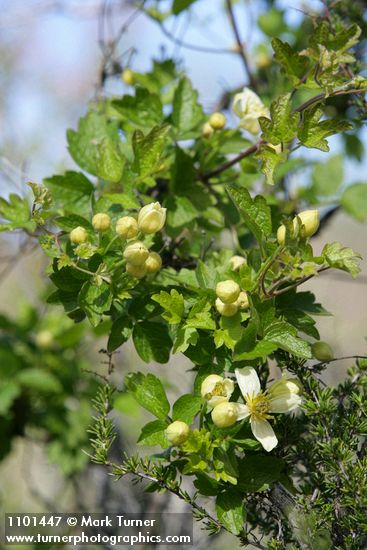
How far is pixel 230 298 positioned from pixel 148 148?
9.5 inches

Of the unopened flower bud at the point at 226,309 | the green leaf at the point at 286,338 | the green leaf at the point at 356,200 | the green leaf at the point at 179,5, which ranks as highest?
the green leaf at the point at 179,5

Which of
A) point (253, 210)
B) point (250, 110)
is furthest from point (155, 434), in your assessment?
point (250, 110)

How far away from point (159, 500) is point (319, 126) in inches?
39.8

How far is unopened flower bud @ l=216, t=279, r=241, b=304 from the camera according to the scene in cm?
60

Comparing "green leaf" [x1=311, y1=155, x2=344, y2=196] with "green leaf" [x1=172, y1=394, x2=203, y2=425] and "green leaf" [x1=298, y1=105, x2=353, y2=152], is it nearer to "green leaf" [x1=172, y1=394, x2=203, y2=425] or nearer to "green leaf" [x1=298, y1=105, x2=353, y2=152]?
"green leaf" [x1=298, y1=105, x2=353, y2=152]

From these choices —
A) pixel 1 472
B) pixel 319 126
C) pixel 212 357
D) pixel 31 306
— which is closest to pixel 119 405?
pixel 31 306

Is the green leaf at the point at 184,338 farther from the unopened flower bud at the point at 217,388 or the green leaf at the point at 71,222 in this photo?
the green leaf at the point at 71,222

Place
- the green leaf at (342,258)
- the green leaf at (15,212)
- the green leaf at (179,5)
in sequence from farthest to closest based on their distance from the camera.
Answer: the green leaf at (179,5) → the green leaf at (15,212) → the green leaf at (342,258)

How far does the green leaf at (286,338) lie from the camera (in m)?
0.61

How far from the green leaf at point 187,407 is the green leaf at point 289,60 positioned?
1.23 feet

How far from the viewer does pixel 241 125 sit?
0.89 meters

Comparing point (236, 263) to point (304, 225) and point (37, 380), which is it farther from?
point (37, 380)

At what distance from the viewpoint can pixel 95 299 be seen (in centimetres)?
67

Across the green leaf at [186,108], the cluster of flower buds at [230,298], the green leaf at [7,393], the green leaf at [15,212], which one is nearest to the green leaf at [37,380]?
the green leaf at [7,393]
